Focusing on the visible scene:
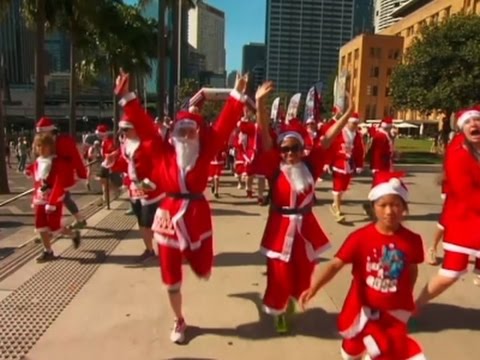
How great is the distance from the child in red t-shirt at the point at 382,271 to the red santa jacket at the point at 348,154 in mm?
5111

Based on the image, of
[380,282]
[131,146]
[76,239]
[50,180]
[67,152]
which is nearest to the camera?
[380,282]

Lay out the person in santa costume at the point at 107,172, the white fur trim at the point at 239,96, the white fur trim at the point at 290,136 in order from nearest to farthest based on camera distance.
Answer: the white fur trim at the point at 290,136
the white fur trim at the point at 239,96
the person in santa costume at the point at 107,172

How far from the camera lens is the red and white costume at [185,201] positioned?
388 cm

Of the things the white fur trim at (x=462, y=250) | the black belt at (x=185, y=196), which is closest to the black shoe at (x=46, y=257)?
the black belt at (x=185, y=196)

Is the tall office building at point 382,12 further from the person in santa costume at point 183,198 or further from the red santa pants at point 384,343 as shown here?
the red santa pants at point 384,343

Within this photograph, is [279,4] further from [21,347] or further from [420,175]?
[21,347]

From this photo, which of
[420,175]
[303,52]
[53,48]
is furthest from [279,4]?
[420,175]

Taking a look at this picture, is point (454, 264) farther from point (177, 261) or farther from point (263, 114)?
point (177, 261)

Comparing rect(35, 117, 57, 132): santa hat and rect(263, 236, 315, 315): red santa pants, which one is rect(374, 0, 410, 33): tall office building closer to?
rect(35, 117, 57, 132): santa hat

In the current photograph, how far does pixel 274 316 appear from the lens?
4.20 m

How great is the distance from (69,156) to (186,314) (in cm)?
268

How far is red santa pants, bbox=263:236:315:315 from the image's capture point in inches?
155

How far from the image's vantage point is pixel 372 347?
9.37 feet

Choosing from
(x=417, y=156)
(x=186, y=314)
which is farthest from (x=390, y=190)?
(x=417, y=156)
